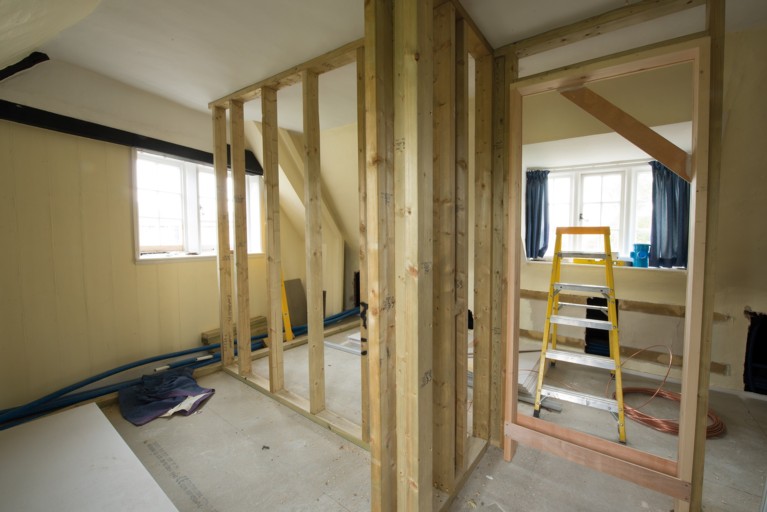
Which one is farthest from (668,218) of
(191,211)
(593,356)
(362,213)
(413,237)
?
(191,211)

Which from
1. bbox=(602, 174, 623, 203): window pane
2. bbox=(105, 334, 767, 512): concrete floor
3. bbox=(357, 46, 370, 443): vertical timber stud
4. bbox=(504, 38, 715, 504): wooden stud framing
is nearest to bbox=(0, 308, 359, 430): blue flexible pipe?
bbox=(105, 334, 767, 512): concrete floor

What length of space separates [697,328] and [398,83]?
5.36 ft

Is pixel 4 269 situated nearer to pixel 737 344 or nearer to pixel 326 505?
pixel 326 505

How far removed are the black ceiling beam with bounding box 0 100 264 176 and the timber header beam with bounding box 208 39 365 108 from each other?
0.73 m

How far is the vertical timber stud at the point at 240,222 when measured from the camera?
2660 millimetres

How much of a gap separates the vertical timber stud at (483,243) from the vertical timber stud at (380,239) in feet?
2.71

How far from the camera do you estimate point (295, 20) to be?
174 centimetres

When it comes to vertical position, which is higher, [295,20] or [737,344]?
[295,20]

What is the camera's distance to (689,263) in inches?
51.9

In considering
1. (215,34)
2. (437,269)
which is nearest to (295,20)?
(215,34)

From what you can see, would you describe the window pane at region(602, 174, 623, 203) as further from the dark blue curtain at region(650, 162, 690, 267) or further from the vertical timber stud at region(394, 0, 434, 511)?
the vertical timber stud at region(394, 0, 434, 511)

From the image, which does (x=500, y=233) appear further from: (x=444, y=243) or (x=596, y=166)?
(x=596, y=166)

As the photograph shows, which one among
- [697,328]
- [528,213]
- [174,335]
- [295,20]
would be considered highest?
[295,20]

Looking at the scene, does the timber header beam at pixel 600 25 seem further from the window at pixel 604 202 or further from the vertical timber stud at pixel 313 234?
the window at pixel 604 202
